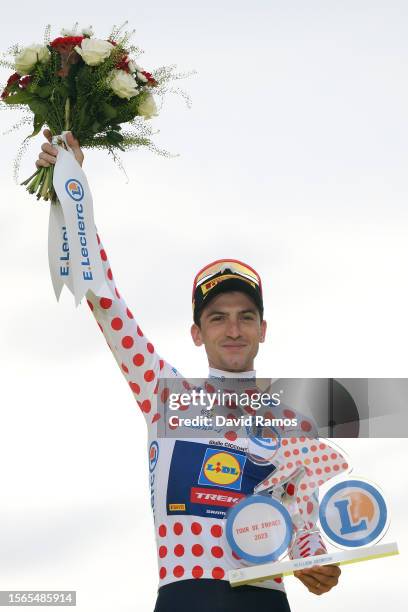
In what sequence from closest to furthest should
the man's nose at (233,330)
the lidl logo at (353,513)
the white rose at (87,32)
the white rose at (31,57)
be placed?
1. the lidl logo at (353,513)
2. the man's nose at (233,330)
3. the white rose at (31,57)
4. the white rose at (87,32)

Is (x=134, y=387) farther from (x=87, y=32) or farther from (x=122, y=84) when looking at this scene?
(x=87, y=32)

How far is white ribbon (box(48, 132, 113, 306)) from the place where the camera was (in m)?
6.71

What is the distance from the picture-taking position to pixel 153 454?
6.59 meters

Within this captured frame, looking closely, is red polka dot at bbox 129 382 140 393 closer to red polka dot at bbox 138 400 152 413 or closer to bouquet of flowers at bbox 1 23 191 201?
red polka dot at bbox 138 400 152 413

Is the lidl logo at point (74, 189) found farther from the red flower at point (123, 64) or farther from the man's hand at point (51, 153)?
the red flower at point (123, 64)

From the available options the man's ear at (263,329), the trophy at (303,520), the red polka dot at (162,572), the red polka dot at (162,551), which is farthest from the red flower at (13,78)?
the red polka dot at (162,572)

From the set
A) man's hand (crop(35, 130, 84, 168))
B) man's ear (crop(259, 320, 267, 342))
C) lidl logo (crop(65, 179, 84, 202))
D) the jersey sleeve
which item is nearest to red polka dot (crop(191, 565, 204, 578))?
the jersey sleeve

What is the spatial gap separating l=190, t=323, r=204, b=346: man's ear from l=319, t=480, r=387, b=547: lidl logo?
1.29 meters

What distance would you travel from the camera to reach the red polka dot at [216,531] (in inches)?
243

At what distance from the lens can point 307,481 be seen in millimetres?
6273

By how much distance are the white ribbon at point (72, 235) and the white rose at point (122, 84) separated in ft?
1.41

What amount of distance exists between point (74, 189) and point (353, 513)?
2573mm

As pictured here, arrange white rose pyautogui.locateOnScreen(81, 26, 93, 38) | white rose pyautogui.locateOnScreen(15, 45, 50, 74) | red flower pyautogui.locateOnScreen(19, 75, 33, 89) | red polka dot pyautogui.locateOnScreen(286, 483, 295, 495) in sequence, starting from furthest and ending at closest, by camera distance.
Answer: white rose pyautogui.locateOnScreen(81, 26, 93, 38), red flower pyautogui.locateOnScreen(19, 75, 33, 89), white rose pyautogui.locateOnScreen(15, 45, 50, 74), red polka dot pyautogui.locateOnScreen(286, 483, 295, 495)

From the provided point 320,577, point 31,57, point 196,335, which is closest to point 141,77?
point 31,57
